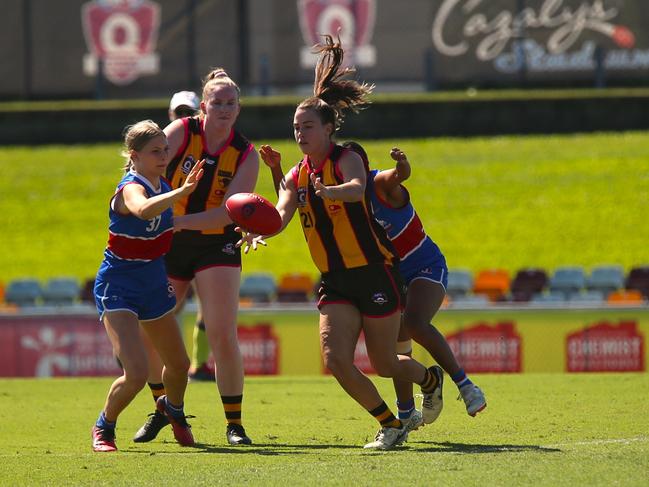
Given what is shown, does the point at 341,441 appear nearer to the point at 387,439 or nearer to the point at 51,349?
the point at 387,439

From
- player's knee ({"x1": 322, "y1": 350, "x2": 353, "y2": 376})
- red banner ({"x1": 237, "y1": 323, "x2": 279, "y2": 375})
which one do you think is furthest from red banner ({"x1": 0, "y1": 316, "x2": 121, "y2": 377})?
player's knee ({"x1": 322, "y1": 350, "x2": 353, "y2": 376})

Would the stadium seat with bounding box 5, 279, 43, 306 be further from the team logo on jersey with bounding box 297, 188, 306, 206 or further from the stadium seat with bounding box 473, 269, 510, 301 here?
the team logo on jersey with bounding box 297, 188, 306, 206

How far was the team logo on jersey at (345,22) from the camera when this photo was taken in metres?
32.1

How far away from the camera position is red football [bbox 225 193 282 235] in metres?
6.89

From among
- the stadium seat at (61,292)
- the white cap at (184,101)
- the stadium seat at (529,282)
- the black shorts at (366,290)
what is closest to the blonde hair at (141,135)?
the black shorts at (366,290)

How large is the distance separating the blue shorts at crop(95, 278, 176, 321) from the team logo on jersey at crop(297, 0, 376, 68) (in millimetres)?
25394

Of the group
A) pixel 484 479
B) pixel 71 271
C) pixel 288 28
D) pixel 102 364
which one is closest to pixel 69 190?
pixel 71 271

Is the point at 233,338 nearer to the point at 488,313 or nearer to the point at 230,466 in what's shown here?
the point at 230,466

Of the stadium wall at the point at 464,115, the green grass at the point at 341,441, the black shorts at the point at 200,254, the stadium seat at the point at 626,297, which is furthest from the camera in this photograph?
the stadium wall at the point at 464,115

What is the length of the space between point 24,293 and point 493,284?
Answer: 256 inches

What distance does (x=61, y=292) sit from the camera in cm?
1919

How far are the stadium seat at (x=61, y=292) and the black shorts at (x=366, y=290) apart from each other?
41.0ft

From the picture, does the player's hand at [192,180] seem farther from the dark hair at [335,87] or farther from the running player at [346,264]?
the dark hair at [335,87]

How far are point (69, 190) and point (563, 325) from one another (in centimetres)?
1666
